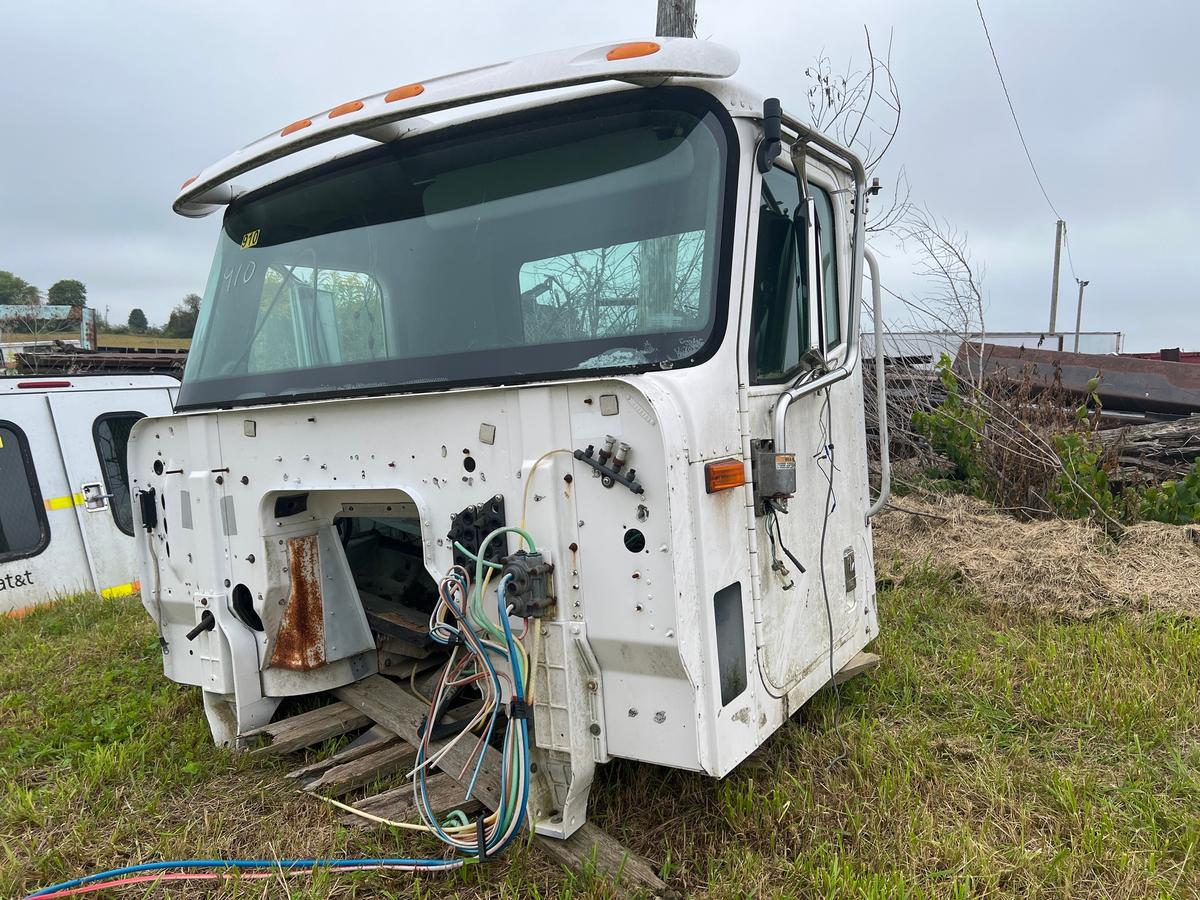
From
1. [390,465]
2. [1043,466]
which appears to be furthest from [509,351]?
[1043,466]

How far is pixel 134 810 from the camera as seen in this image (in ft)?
9.97

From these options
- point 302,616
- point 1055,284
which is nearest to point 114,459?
point 302,616

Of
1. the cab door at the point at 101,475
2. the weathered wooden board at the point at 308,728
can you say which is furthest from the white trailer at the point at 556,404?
the cab door at the point at 101,475

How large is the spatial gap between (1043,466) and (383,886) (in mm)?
5629

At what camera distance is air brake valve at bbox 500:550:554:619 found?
2385 millimetres

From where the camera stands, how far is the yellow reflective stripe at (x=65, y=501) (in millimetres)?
6406

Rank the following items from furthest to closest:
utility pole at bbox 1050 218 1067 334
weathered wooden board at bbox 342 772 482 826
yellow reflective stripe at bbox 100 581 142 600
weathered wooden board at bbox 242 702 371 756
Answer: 1. utility pole at bbox 1050 218 1067 334
2. yellow reflective stripe at bbox 100 581 142 600
3. weathered wooden board at bbox 242 702 371 756
4. weathered wooden board at bbox 342 772 482 826

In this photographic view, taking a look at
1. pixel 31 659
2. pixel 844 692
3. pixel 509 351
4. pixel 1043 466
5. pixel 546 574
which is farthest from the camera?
pixel 1043 466

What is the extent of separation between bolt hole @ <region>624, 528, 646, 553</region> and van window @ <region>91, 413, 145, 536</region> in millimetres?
5767

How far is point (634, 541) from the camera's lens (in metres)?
2.32

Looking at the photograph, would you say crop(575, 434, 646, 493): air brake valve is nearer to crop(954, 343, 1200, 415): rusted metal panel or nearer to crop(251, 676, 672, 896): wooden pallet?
crop(251, 676, 672, 896): wooden pallet

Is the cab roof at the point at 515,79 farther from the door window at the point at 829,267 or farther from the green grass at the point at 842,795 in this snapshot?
the green grass at the point at 842,795

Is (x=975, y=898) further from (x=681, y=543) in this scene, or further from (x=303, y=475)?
(x=303, y=475)

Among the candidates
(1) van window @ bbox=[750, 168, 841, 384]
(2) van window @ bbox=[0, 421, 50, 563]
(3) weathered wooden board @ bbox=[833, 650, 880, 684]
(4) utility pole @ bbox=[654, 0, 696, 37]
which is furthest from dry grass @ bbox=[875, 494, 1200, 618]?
(2) van window @ bbox=[0, 421, 50, 563]
